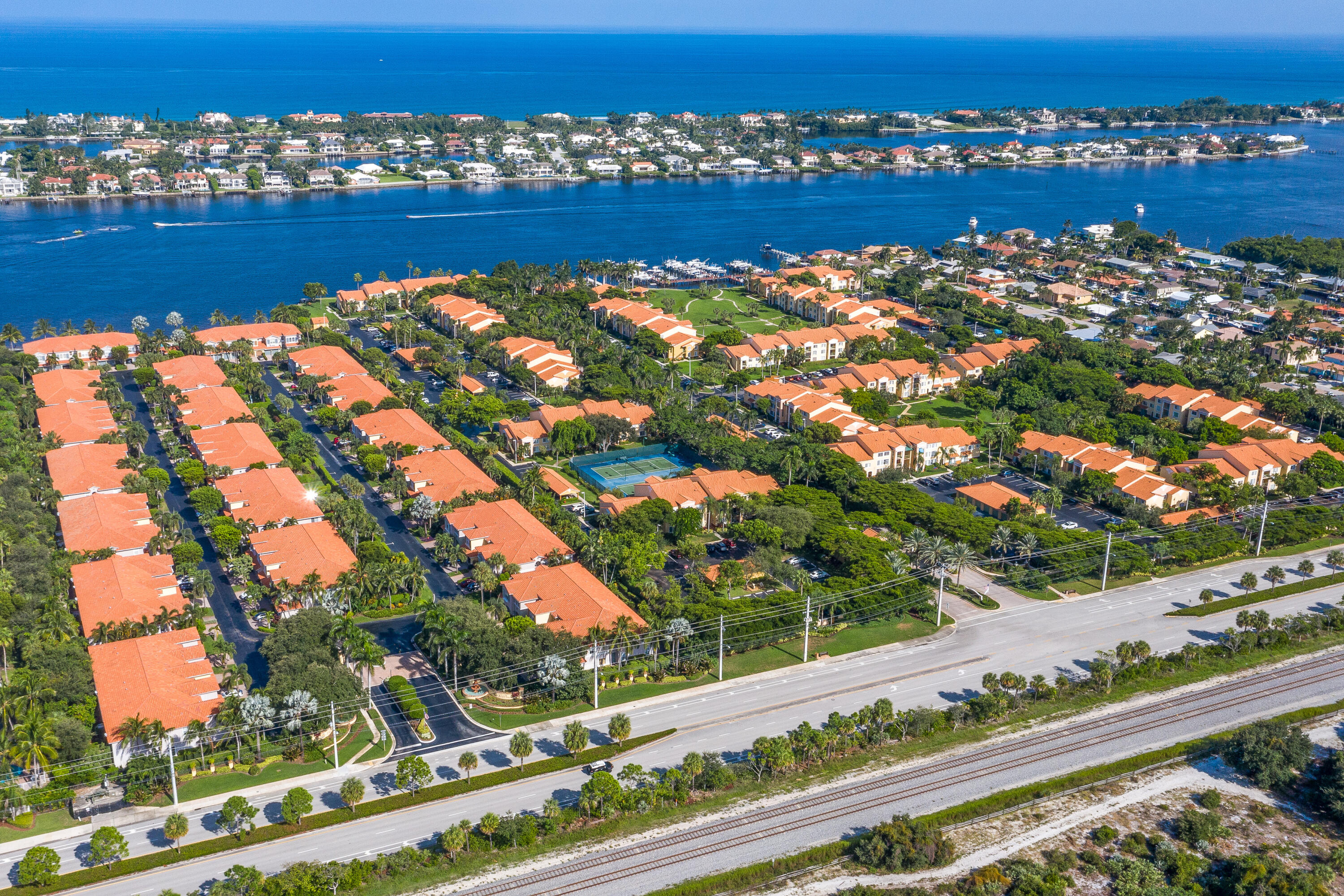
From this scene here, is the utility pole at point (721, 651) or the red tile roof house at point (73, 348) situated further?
the red tile roof house at point (73, 348)

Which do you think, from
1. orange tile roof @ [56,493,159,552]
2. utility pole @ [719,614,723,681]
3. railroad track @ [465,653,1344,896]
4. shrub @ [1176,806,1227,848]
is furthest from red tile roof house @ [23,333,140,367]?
shrub @ [1176,806,1227,848]

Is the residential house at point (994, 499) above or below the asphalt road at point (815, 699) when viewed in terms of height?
above

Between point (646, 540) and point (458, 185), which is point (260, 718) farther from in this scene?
point (458, 185)

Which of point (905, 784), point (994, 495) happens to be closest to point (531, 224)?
point (994, 495)

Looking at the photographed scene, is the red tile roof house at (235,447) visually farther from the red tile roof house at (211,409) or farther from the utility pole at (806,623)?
the utility pole at (806,623)

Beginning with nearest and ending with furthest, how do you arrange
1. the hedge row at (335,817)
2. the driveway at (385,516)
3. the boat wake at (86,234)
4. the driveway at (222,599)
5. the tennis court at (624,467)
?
1. the hedge row at (335,817)
2. the driveway at (222,599)
3. the driveway at (385,516)
4. the tennis court at (624,467)
5. the boat wake at (86,234)

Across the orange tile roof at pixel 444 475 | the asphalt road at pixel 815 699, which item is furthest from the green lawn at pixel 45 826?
the orange tile roof at pixel 444 475

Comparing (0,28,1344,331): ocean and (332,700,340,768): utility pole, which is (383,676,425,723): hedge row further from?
(0,28,1344,331): ocean
